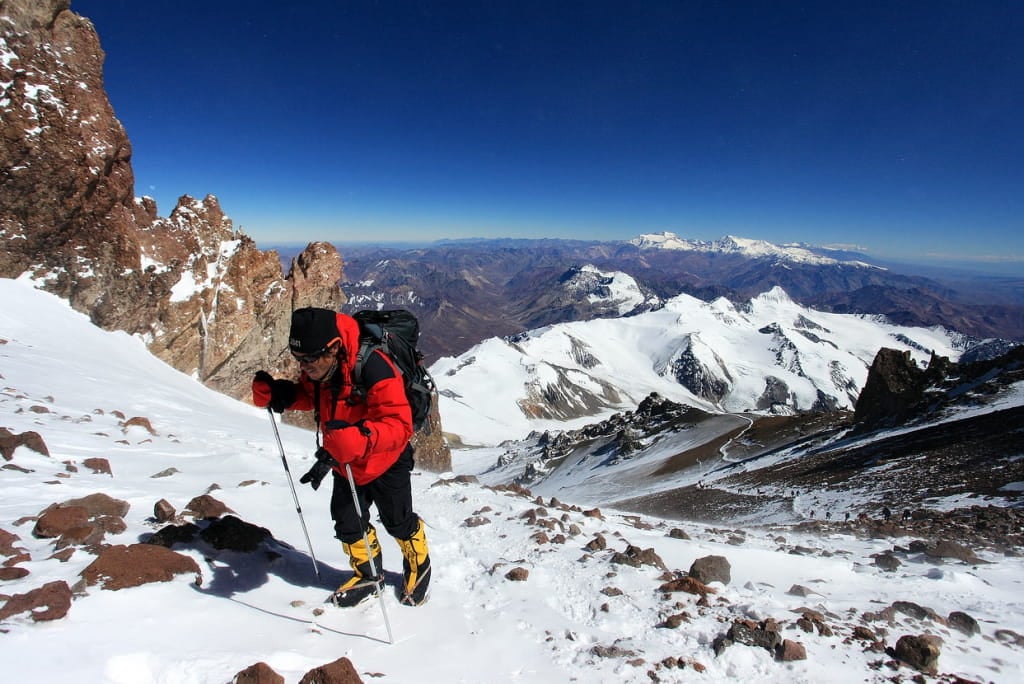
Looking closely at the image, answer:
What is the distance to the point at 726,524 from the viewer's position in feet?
64.4

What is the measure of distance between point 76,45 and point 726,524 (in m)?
41.6

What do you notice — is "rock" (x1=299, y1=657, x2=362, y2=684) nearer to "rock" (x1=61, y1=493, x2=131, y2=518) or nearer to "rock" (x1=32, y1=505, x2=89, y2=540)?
"rock" (x1=32, y1=505, x2=89, y2=540)

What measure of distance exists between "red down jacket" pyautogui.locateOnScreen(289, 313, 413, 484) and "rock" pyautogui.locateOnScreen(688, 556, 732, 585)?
472 centimetres

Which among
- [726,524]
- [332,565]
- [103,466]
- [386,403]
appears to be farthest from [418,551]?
[726,524]

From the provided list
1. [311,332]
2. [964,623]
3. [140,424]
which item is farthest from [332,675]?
[140,424]

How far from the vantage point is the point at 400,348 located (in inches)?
207

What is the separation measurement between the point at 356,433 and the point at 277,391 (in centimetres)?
169

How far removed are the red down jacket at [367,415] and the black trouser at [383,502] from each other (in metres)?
0.25

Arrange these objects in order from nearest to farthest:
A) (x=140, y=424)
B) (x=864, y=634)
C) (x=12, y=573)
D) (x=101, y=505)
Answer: (x=12, y=573)
(x=864, y=634)
(x=101, y=505)
(x=140, y=424)

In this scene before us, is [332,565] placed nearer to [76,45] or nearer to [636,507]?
[636,507]

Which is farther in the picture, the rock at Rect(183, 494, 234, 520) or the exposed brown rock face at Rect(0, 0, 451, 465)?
the exposed brown rock face at Rect(0, 0, 451, 465)

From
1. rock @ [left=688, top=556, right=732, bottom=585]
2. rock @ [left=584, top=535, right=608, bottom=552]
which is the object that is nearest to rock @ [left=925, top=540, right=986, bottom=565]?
rock @ [left=688, top=556, right=732, bottom=585]

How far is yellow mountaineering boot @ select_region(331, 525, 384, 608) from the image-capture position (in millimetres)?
5336

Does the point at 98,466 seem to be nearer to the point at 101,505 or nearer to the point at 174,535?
the point at 101,505
